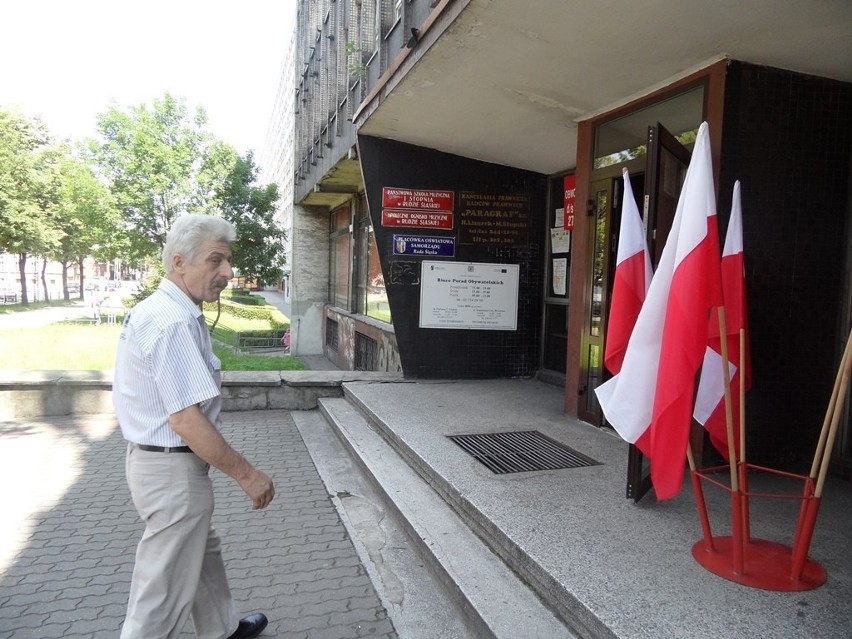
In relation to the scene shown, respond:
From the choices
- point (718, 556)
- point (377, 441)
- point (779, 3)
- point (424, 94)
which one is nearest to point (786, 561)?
point (718, 556)

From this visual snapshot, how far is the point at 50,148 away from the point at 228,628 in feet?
139

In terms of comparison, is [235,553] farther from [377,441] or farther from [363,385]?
[363,385]

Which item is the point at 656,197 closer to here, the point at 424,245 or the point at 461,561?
the point at 461,561

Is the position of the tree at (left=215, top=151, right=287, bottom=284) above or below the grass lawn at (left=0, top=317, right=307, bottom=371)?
above

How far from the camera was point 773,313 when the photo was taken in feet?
14.5

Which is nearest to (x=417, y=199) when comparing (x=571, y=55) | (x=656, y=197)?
(x=571, y=55)

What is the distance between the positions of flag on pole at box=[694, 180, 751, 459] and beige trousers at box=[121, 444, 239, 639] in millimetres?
2702

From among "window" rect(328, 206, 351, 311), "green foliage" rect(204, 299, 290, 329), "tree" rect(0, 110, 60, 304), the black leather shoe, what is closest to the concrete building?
the black leather shoe

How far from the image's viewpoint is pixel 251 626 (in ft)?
9.54

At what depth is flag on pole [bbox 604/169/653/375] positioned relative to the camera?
3.50 m

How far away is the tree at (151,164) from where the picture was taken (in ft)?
72.6

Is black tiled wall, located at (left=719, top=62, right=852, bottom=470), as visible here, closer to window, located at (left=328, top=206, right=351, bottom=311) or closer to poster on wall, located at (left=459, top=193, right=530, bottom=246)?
poster on wall, located at (left=459, top=193, right=530, bottom=246)

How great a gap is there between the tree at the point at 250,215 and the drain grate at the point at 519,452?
2017 cm

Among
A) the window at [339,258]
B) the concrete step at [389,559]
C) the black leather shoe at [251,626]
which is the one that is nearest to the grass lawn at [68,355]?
the window at [339,258]
